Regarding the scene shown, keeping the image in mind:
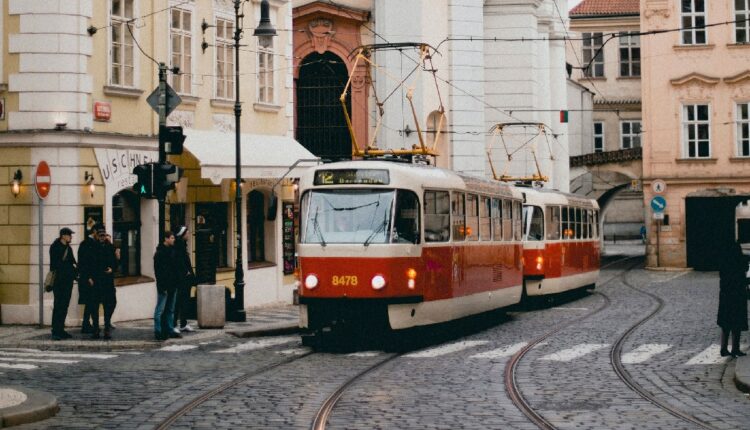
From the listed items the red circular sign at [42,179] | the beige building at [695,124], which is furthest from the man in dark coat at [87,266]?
the beige building at [695,124]

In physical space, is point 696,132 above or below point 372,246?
above

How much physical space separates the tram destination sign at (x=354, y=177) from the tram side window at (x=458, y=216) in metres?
2.54

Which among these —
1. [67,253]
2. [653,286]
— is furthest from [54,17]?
[653,286]

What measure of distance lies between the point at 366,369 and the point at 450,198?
5.51 metres

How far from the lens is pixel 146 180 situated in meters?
21.5

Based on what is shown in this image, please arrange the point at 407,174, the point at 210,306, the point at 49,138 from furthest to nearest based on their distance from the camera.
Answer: the point at 49,138
the point at 210,306
the point at 407,174

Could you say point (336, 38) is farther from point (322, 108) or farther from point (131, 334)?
point (131, 334)

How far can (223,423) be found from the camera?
495 inches

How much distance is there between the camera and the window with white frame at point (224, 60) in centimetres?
2995

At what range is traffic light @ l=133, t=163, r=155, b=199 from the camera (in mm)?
21422

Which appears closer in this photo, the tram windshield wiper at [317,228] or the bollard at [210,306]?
the tram windshield wiper at [317,228]

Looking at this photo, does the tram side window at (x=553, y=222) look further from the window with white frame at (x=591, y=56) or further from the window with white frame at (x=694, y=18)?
the window with white frame at (x=591, y=56)

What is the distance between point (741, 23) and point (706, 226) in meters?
8.45

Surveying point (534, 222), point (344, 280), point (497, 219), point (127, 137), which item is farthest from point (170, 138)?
point (534, 222)
